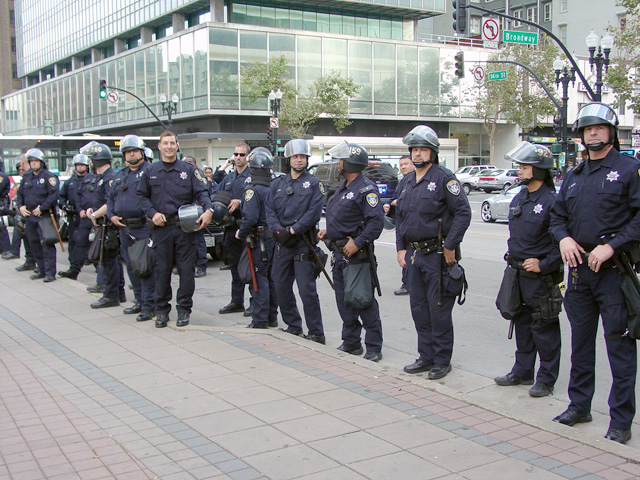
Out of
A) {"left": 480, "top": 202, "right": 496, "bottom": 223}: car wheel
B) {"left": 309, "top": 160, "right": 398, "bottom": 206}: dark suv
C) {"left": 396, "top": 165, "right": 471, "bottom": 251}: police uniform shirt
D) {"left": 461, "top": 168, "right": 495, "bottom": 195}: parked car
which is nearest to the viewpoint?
{"left": 396, "top": 165, "right": 471, "bottom": 251}: police uniform shirt

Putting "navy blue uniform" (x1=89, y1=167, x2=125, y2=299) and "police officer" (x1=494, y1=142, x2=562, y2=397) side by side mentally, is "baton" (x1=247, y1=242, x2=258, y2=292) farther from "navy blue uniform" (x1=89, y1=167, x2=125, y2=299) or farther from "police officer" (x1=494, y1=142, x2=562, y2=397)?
"police officer" (x1=494, y1=142, x2=562, y2=397)

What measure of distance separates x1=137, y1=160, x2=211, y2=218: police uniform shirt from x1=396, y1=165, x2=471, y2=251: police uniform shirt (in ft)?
8.96

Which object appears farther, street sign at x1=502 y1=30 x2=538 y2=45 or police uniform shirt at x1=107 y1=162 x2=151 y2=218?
street sign at x1=502 y1=30 x2=538 y2=45

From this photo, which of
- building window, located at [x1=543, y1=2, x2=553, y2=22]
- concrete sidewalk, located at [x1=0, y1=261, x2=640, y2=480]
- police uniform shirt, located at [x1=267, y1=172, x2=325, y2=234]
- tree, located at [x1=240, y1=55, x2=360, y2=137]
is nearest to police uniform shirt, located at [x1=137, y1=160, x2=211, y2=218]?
police uniform shirt, located at [x1=267, y1=172, x2=325, y2=234]

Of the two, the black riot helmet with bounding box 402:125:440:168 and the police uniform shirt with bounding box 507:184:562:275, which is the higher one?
the black riot helmet with bounding box 402:125:440:168

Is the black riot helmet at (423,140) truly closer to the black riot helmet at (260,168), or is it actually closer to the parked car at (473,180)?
the black riot helmet at (260,168)

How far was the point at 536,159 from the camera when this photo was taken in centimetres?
539

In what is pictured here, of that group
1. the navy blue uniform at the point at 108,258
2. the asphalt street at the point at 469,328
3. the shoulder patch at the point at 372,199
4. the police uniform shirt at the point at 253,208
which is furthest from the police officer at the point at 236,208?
the shoulder patch at the point at 372,199

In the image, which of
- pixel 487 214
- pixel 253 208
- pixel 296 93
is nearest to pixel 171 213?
pixel 253 208

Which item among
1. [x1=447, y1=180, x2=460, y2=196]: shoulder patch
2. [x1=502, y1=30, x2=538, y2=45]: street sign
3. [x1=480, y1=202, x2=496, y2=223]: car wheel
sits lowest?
[x1=480, y1=202, x2=496, y2=223]: car wheel

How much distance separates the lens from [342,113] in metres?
45.0

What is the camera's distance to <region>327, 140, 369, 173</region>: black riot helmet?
651 cm

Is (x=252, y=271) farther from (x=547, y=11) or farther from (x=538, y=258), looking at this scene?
(x=547, y=11)

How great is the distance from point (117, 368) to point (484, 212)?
17441 mm
